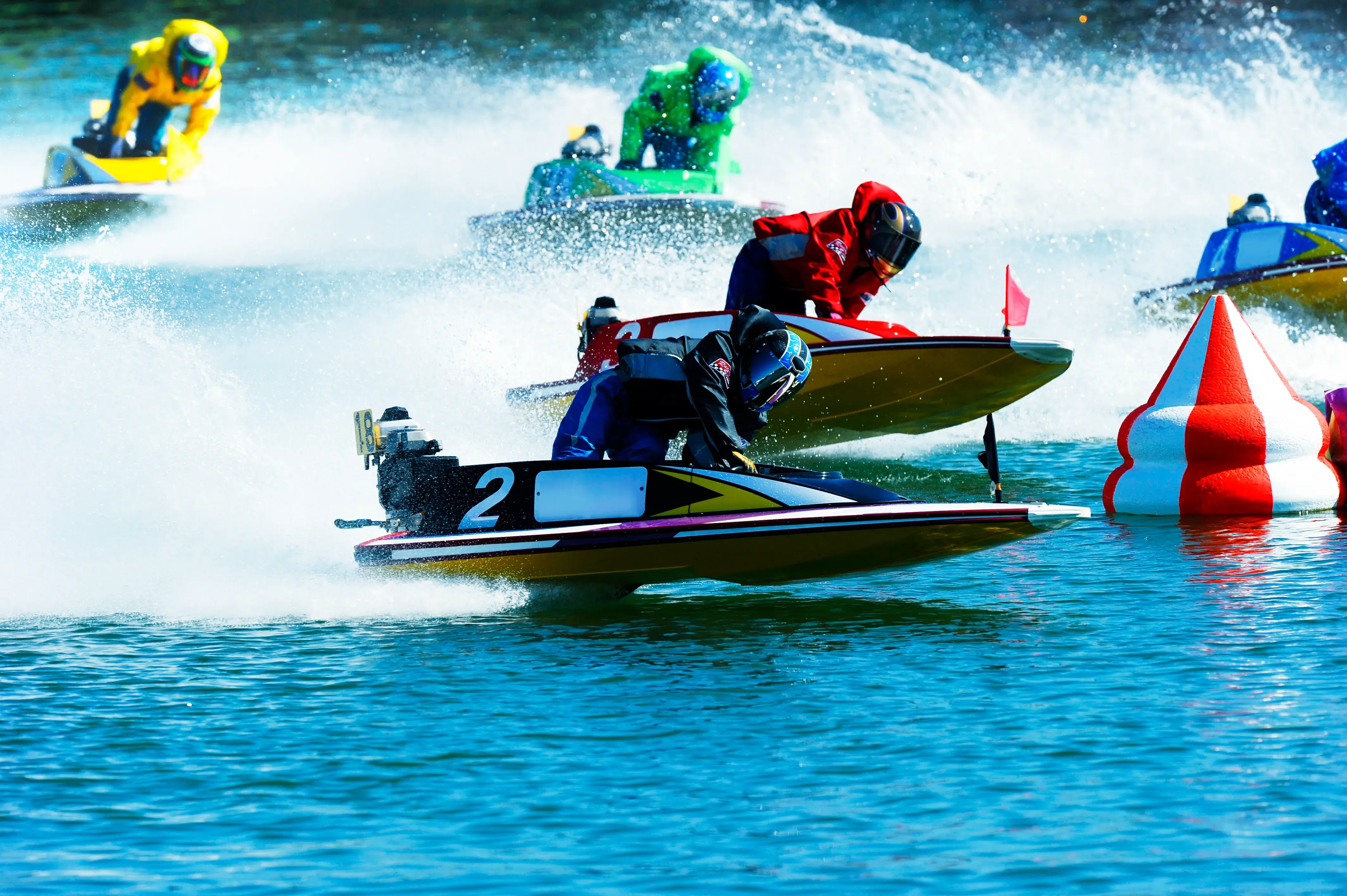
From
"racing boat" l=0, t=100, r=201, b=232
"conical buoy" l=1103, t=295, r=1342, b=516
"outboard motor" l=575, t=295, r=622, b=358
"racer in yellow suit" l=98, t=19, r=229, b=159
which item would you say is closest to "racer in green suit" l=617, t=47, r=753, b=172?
"racer in yellow suit" l=98, t=19, r=229, b=159

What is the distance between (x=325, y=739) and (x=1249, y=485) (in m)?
5.61

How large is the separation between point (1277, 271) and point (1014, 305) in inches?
298

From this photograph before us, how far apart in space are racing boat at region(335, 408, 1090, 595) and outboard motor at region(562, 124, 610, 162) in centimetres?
1313

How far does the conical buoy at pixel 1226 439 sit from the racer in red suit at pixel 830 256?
1674 mm

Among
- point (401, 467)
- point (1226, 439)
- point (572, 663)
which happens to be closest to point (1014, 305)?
point (1226, 439)

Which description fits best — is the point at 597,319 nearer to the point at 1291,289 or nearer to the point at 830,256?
the point at 830,256

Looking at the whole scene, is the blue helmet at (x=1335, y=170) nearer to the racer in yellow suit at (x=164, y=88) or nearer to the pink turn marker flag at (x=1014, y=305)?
the pink turn marker flag at (x=1014, y=305)

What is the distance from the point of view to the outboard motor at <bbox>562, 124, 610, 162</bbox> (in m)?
19.9

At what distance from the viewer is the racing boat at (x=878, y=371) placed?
390 inches

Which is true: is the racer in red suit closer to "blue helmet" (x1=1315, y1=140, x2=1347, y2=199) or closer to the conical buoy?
the conical buoy

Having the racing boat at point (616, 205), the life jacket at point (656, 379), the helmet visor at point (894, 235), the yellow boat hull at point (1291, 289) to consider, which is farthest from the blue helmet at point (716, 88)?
the life jacket at point (656, 379)

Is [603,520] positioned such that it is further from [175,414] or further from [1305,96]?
[1305,96]

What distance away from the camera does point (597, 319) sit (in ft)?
36.1

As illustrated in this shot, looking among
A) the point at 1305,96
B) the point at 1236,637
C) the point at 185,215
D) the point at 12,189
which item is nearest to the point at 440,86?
the point at 12,189
